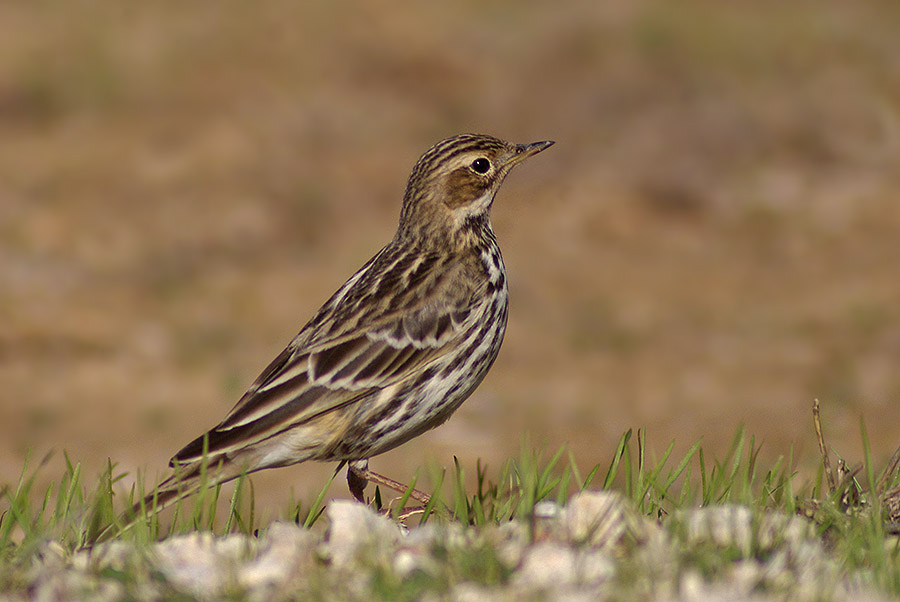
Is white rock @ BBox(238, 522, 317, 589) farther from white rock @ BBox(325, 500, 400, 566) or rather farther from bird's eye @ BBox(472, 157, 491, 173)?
bird's eye @ BBox(472, 157, 491, 173)

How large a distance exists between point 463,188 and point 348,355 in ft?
5.37

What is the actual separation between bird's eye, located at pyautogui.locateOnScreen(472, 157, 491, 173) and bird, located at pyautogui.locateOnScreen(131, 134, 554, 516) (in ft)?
1.46

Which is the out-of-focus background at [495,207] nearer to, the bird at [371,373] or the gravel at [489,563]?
the bird at [371,373]

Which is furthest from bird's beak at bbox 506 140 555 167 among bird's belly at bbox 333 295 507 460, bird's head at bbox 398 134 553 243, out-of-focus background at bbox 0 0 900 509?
out-of-focus background at bbox 0 0 900 509

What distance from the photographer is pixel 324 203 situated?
814 inches

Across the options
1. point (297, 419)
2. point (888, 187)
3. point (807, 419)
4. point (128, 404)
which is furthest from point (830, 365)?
point (297, 419)

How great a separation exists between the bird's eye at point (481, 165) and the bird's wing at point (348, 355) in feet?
2.85

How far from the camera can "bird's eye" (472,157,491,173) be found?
821cm

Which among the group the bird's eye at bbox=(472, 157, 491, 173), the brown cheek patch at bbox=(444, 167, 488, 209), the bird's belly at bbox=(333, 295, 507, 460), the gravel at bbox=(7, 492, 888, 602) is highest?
the bird's eye at bbox=(472, 157, 491, 173)

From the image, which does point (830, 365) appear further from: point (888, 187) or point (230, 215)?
point (230, 215)

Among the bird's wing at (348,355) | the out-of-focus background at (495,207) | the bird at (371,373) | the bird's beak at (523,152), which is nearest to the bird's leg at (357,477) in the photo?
the bird at (371,373)

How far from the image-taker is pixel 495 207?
2155 cm

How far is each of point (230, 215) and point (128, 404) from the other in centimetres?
531

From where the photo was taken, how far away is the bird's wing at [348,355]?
6.63m
